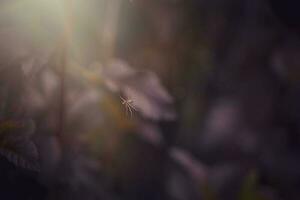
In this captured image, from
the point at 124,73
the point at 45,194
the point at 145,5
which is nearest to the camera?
the point at 45,194

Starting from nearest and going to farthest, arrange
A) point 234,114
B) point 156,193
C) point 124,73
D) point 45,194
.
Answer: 1. point 45,194
2. point 124,73
3. point 156,193
4. point 234,114

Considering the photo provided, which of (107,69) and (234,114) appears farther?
(234,114)

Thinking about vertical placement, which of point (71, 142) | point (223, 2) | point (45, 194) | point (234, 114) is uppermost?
point (223, 2)

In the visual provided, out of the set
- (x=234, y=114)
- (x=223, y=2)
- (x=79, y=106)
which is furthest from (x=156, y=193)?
(x=223, y=2)

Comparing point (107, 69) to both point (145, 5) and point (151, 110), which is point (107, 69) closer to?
point (151, 110)

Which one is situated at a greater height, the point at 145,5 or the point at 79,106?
the point at 145,5

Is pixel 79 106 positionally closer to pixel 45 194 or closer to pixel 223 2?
pixel 45 194
